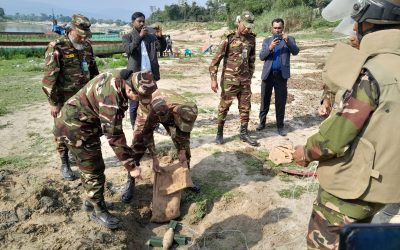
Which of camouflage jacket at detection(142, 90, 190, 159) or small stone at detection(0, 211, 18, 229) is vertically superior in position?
camouflage jacket at detection(142, 90, 190, 159)

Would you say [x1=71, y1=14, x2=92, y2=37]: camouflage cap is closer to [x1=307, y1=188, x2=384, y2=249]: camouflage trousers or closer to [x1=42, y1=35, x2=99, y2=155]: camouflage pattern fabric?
[x1=42, y1=35, x2=99, y2=155]: camouflage pattern fabric

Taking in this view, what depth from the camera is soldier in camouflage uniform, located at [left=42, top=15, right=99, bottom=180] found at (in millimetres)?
4262

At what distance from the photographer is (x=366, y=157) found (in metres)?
1.85

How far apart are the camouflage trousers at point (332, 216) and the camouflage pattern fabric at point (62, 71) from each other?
3481 millimetres

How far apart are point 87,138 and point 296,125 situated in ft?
15.5

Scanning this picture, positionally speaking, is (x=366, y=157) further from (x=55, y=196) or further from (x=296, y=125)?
(x=296, y=125)

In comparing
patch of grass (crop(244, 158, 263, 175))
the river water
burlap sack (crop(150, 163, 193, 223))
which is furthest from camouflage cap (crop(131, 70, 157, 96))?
the river water

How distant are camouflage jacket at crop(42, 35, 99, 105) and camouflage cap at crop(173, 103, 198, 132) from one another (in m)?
1.65

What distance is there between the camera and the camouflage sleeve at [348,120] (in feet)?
5.76

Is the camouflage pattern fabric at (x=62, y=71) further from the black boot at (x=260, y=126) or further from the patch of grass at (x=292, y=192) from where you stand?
the black boot at (x=260, y=126)

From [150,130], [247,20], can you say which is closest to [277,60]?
[247,20]

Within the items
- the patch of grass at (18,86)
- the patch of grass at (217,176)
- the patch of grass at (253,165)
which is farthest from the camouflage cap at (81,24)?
the patch of grass at (18,86)

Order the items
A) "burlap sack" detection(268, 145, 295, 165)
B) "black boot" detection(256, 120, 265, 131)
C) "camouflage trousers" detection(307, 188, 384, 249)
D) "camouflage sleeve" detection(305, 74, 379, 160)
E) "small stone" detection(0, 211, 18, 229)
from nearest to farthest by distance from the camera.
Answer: "camouflage sleeve" detection(305, 74, 379, 160) < "camouflage trousers" detection(307, 188, 384, 249) < "small stone" detection(0, 211, 18, 229) < "burlap sack" detection(268, 145, 295, 165) < "black boot" detection(256, 120, 265, 131)

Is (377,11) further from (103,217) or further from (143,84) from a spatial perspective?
(103,217)
